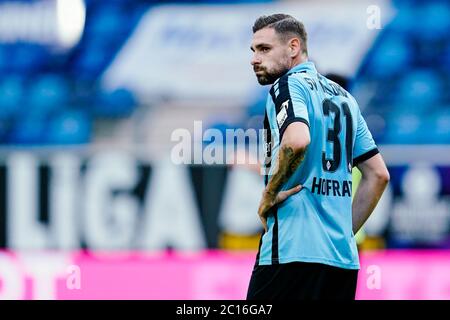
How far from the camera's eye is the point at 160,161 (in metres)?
7.77

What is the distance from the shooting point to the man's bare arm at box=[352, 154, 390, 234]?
153 inches

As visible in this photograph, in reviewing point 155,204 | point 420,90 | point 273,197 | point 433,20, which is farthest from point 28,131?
point 273,197

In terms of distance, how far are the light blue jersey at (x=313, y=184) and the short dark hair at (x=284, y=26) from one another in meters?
0.15

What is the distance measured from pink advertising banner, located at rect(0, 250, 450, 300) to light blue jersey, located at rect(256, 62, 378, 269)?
12.2ft

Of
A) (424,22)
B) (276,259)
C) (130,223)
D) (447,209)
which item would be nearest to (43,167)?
(130,223)

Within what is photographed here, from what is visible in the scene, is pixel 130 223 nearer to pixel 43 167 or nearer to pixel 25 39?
pixel 43 167

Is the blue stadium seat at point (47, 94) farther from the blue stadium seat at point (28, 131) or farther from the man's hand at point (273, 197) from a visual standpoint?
the man's hand at point (273, 197)

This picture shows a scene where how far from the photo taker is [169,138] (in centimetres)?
841

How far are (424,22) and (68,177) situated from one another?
12.3 feet

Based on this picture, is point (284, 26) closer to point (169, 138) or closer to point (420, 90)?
point (169, 138)

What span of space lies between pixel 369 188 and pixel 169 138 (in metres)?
4.64

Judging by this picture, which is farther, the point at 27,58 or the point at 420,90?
the point at 27,58

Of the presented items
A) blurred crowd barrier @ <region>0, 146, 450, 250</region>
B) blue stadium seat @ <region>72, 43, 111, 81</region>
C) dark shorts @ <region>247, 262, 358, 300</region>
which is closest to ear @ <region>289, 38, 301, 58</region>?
dark shorts @ <region>247, 262, 358, 300</region>

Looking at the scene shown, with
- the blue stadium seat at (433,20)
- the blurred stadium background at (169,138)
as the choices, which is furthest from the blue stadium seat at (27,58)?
the blue stadium seat at (433,20)
